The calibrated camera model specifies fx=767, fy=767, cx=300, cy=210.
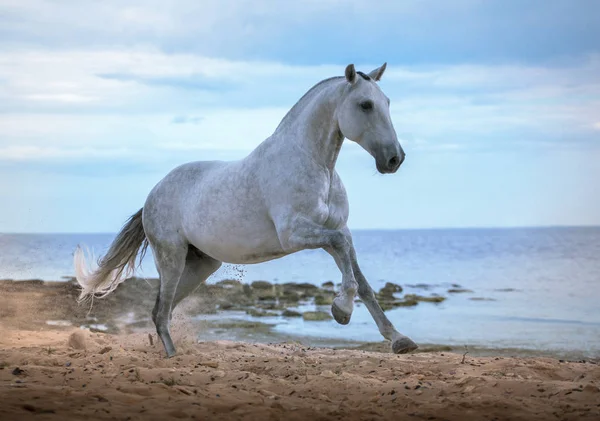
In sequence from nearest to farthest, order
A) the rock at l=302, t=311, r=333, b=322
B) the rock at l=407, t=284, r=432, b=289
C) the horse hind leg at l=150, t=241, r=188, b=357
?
1. the horse hind leg at l=150, t=241, r=188, b=357
2. the rock at l=302, t=311, r=333, b=322
3. the rock at l=407, t=284, r=432, b=289

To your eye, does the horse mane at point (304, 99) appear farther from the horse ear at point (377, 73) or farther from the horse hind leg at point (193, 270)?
the horse hind leg at point (193, 270)

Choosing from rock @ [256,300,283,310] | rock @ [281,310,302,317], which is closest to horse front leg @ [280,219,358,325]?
rock @ [281,310,302,317]

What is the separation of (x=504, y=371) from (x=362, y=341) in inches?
205

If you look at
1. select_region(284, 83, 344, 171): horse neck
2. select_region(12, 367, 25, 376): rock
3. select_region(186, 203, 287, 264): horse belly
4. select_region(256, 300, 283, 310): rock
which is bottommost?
select_region(12, 367, 25, 376): rock

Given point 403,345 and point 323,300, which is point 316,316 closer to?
point 323,300

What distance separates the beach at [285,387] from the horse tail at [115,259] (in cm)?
95

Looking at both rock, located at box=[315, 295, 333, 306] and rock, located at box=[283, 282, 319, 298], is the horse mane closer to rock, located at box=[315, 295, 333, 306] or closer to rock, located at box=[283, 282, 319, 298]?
rock, located at box=[315, 295, 333, 306]

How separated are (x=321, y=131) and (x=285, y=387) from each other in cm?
220

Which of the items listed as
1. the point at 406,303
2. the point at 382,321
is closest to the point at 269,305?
the point at 406,303

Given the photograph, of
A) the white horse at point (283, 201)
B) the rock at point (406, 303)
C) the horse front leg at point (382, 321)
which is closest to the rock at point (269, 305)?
the rock at point (406, 303)

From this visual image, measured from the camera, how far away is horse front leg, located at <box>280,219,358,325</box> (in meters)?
5.71

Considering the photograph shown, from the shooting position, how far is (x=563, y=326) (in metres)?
13.9

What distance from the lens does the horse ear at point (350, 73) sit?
6015mm

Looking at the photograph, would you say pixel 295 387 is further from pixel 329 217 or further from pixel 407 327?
pixel 407 327
